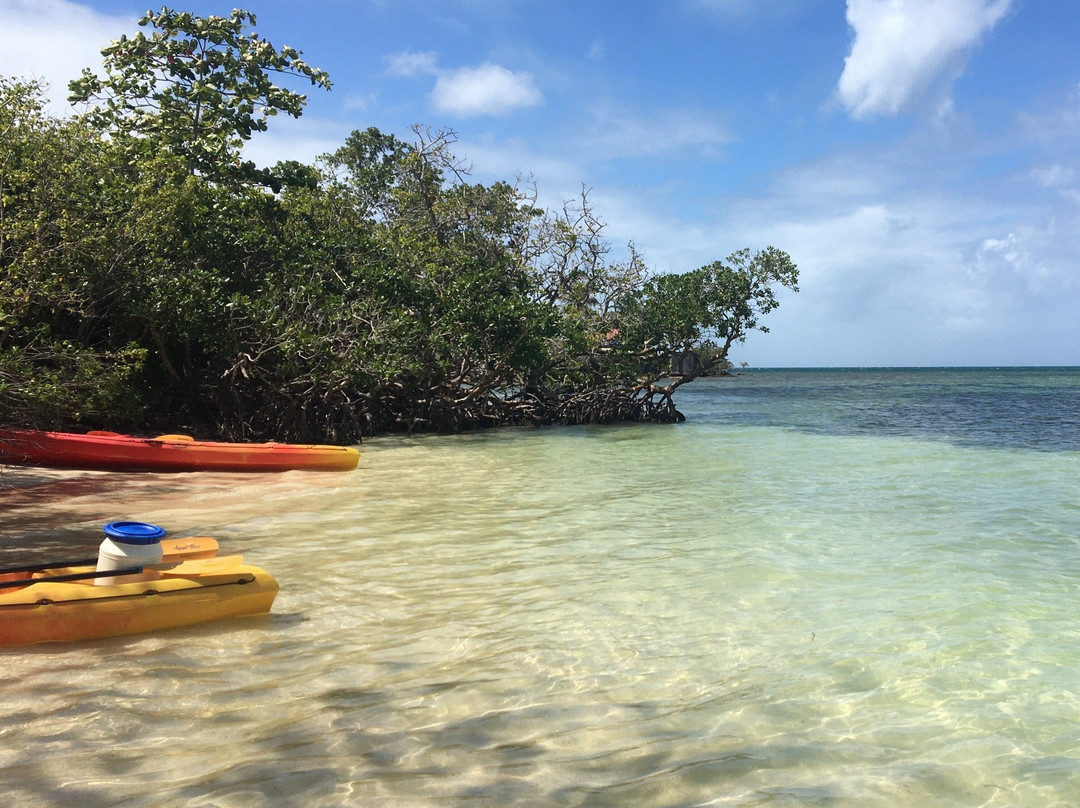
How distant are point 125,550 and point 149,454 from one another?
6.52 m

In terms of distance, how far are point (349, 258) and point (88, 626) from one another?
1327 centimetres

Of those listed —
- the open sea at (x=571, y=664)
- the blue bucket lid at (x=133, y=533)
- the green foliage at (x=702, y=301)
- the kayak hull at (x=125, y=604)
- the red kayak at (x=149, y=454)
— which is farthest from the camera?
the green foliage at (x=702, y=301)

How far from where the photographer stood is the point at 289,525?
7227 millimetres

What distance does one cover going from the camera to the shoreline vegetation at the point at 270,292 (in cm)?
999

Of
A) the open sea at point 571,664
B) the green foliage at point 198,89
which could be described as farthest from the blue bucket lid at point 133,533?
the green foliage at point 198,89

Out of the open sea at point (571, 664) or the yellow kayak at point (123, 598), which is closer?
the open sea at point (571, 664)

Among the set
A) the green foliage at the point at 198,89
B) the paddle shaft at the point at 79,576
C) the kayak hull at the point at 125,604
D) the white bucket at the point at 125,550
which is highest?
the green foliage at the point at 198,89

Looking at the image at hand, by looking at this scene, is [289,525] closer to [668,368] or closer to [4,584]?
[4,584]

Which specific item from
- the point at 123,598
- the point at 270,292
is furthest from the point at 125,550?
the point at 270,292

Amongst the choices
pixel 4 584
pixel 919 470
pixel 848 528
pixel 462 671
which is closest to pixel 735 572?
pixel 848 528

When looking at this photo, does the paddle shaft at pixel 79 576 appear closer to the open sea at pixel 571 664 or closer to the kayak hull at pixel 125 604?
the kayak hull at pixel 125 604

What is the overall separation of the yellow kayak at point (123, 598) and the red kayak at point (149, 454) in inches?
238

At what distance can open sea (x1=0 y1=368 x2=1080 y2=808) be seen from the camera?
9.28 feet

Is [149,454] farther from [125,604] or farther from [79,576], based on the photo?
[125,604]
